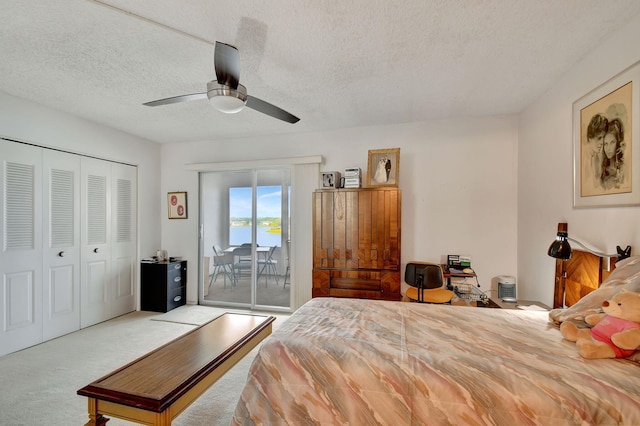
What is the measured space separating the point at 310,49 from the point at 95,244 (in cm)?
370

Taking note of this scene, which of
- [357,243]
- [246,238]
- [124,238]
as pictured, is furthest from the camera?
[246,238]

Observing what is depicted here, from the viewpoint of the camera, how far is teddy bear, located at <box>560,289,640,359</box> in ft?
3.76

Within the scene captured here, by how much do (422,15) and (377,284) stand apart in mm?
2648

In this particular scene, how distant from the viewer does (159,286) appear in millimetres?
4094

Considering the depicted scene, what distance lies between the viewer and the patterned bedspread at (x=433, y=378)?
1058 mm

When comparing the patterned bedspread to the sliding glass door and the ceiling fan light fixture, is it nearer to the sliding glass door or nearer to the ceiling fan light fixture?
the ceiling fan light fixture

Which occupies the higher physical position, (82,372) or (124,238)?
(124,238)

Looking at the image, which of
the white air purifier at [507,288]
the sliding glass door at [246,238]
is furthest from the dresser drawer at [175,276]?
the white air purifier at [507,288]

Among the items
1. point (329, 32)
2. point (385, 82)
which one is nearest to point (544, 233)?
point (385, 82)

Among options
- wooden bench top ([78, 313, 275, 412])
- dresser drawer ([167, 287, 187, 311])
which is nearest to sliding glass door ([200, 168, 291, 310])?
dresser drawer ([167, 287, 187, 311])

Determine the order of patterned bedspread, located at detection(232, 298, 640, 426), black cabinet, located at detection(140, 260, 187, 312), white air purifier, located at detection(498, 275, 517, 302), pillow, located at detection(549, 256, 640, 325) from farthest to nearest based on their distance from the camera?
black cabinet, located at detection(140, 260, 187, 312), white air purifier, located at detection(498, 275, 517, 302), pillow, located at detection(549, 256, 640, 325), patterned bedspread, located at detection(232, 298, 640, 426)

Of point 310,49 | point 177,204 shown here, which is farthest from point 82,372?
A: point 310,49

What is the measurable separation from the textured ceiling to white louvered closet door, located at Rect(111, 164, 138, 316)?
1.14m

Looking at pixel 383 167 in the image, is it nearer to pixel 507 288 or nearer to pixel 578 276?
pixel 507 288
